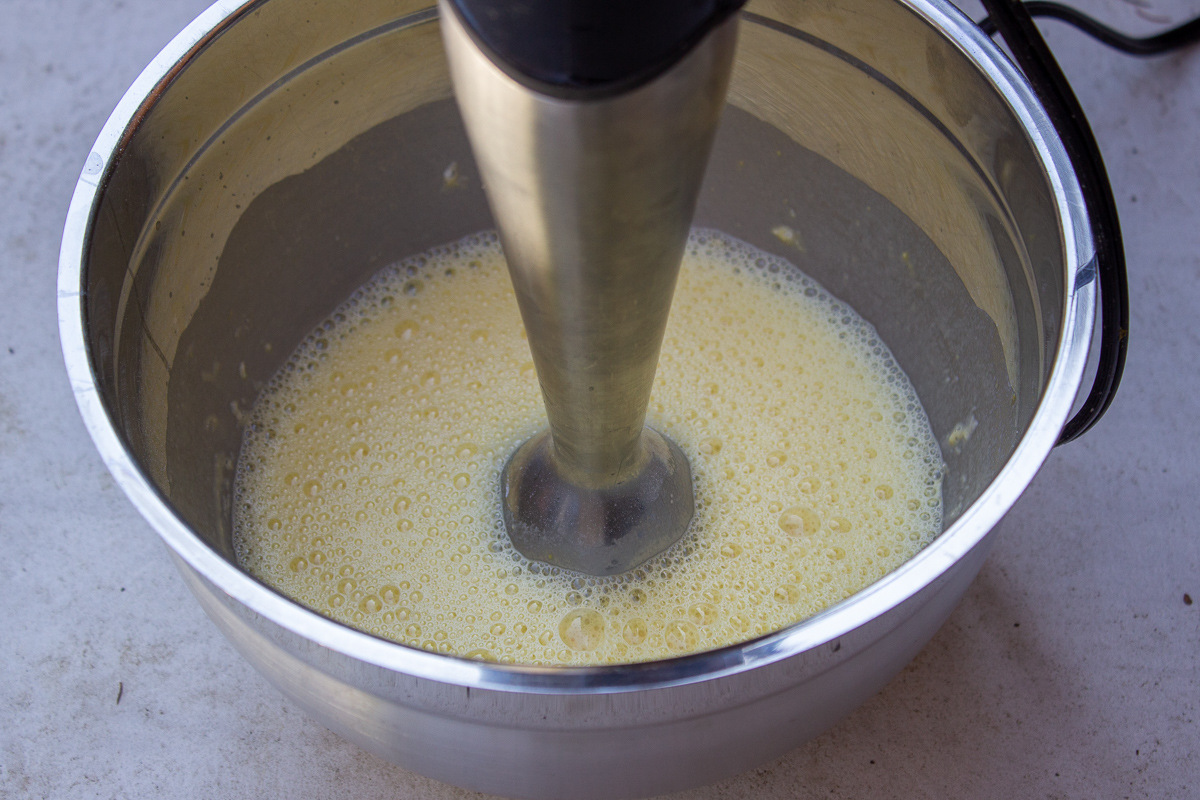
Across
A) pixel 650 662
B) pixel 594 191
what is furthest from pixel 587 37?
pixel 650 662

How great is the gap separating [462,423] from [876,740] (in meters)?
0.30

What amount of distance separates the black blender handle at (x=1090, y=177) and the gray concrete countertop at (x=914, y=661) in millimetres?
186

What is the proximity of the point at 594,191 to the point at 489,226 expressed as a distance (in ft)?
1.47

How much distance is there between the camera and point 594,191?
271mm

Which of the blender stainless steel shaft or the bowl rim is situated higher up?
the blender stainless steel shaft

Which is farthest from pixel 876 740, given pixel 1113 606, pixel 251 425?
pixel 251 425

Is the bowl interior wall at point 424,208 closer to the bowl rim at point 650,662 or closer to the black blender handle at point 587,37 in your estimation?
the bowl rim at point 650,662

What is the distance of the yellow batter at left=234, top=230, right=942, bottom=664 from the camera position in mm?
541

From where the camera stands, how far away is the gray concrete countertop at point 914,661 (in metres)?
0.56

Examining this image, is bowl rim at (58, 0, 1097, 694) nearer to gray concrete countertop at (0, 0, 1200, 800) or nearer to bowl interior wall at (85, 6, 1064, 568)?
bowl interior wall at (85, 6, 1064, 568)

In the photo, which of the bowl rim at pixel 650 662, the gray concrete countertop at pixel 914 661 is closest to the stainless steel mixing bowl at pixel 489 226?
the bowl rim at pixel 650 662

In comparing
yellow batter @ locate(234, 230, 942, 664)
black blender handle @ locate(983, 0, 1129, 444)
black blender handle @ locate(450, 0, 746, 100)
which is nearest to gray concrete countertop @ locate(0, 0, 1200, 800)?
yellow batter @ locate(234, 230, 942, 664)

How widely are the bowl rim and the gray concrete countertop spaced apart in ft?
0.84

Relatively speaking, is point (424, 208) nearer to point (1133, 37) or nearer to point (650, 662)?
point (650, 662)
